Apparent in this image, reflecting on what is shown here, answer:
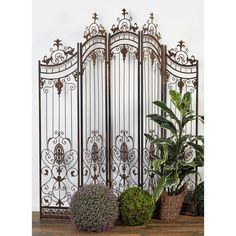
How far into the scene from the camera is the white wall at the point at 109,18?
511 cm

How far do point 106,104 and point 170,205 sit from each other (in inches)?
46.4

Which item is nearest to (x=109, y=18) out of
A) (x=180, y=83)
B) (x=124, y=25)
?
(x=124, y=25)

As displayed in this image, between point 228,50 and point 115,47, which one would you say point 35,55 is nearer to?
point 115,47

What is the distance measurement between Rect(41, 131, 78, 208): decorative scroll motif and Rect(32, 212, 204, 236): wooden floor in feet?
1.07

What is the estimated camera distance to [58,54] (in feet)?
16.6

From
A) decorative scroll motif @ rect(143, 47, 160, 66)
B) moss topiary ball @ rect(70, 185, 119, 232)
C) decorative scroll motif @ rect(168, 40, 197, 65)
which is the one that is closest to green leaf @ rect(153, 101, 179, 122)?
decorative scroll motif @ rect(143, 47, 160, 66)

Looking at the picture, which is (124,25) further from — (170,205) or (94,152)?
(170,205)

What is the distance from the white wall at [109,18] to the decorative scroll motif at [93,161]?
0.85 m

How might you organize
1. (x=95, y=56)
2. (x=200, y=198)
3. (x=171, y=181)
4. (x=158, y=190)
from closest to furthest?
1. (x=158, y=190)
2. (x=171, y=181)
3. (x=200, y=198)
4. (x=95, y=56)

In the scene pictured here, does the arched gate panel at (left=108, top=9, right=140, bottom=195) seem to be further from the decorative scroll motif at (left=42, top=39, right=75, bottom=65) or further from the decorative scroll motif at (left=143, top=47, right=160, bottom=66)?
the decorative scroll motif at (left=42, top=39, right=75, bottom=65)

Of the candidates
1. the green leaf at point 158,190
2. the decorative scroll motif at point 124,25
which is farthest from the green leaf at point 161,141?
the decorative scroll motif at point 124,25

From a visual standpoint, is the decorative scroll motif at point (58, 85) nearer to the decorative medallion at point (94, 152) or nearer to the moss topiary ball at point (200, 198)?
the decorative medallion at point (94, 152)

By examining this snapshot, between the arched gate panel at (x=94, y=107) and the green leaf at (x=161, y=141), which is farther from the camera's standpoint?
the arched gate panel at (x=94, y=107)

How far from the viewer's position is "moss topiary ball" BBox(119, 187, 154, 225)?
4.46 m
